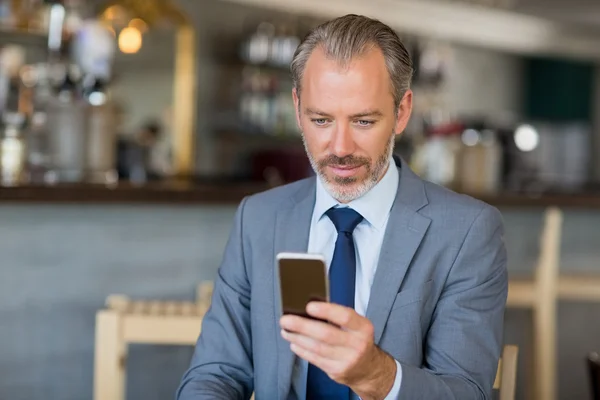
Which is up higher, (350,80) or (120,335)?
(350,80)

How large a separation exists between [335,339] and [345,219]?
0.48 metres

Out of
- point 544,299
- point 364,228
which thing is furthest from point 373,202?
point 544,299

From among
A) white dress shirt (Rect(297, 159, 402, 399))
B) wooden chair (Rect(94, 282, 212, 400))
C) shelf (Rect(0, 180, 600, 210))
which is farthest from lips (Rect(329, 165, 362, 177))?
shelf (Rect(0, 180, 600, 210))

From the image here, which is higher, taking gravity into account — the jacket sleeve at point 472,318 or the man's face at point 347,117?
the man's face at point 347,117

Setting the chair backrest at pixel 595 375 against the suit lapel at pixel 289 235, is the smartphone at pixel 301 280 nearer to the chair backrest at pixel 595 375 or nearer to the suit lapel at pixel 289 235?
the suit lapel at pixel 289 235

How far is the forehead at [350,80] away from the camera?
158cm

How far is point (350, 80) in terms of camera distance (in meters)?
1.58

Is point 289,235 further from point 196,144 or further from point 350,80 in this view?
point 196,144

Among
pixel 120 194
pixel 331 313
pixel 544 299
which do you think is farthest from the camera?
pixel 544 299

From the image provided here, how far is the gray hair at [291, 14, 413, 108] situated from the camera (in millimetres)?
1603

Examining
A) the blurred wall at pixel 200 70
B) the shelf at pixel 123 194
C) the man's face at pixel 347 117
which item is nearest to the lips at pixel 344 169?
the man's face at pixel 347 117

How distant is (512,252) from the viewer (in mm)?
4266

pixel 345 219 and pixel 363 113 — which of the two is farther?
pixel 345 219

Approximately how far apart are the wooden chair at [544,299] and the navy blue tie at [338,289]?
1827 mm
